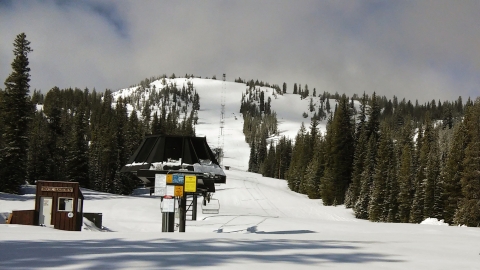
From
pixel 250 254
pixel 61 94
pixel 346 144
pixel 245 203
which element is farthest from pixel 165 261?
pixel 61 94

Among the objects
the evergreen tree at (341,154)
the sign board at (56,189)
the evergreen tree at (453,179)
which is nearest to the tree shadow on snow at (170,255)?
the sign board at (56,189)

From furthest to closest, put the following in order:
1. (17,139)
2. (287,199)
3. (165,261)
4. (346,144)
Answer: (346,144) → (287,199) → (17,139) → (165,261)

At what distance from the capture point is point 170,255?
21.6 ft

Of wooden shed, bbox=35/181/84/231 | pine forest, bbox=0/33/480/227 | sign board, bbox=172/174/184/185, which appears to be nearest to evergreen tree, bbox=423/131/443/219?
pine forest, bbox=0/33/480/227

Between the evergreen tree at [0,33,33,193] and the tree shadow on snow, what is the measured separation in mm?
35843

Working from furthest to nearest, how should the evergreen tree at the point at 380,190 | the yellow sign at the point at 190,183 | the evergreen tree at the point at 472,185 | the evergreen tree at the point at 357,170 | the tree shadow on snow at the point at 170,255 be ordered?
the evergreen tree at the point at 357,170, the evergreen tree at the point at 380,190, the evergreen tree at the point at 472,185, the yellow sign at the point at 190,183, the tree shadow on snow at the point at 170,255

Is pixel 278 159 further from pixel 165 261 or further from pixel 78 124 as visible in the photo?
pixel 165 261

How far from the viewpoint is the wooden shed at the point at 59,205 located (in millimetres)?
21766

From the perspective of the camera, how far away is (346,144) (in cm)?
6900

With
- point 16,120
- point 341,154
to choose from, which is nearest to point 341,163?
point 341,154

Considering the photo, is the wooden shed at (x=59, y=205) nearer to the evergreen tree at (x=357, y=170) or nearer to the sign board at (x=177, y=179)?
the sign board at (x=177, y=179)

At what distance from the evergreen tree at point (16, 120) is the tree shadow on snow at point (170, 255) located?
35.8 metres

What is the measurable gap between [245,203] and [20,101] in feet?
95.6

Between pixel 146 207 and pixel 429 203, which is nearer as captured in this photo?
pixel 146 207
